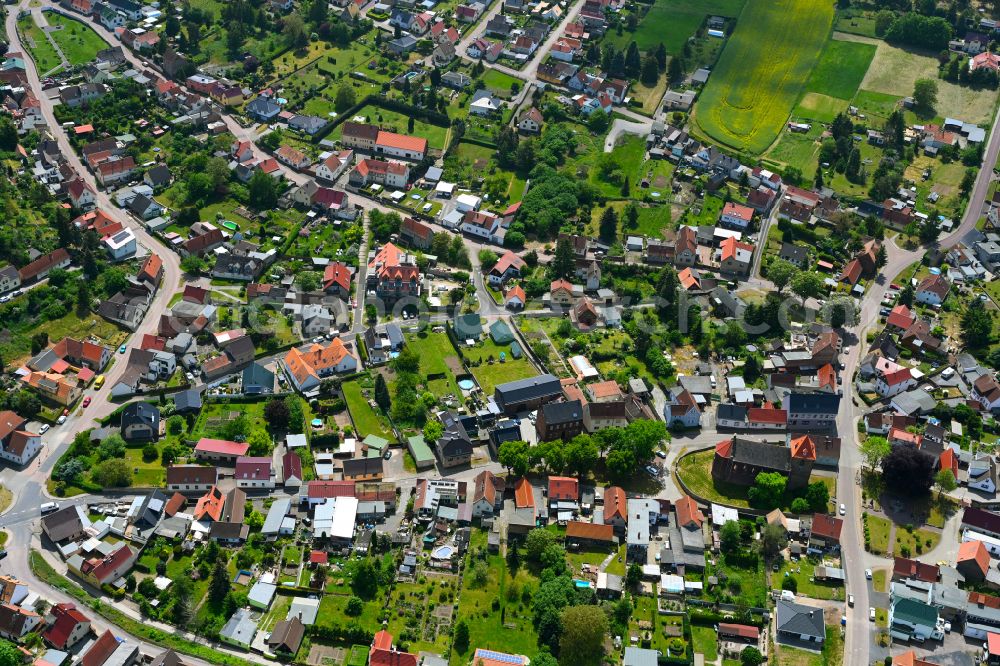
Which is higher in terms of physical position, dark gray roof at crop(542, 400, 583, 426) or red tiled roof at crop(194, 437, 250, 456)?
dark gray roof at crop(542, 400, 583, 426)

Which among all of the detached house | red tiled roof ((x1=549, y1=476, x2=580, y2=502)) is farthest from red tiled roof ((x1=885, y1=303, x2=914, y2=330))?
red tiled roof ((x1=549, y1=476, x2=580, y2=502))

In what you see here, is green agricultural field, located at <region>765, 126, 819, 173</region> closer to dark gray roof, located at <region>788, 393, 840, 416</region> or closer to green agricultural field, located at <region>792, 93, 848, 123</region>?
green agricultural field, located at <region>792, 93, 848, 123</region>

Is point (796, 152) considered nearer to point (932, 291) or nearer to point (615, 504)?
point (932, 291)

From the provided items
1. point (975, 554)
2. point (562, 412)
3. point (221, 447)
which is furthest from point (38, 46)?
point (975, 554)

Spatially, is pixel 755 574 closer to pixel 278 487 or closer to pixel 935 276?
pixel 278 487

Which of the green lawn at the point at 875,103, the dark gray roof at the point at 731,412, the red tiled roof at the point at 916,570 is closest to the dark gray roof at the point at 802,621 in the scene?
the red tiled roof at the point at 916,570

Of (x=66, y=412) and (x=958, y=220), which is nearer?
(x=66, y=412)

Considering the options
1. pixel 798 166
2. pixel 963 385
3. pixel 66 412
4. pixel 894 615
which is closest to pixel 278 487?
pixel 66 412
